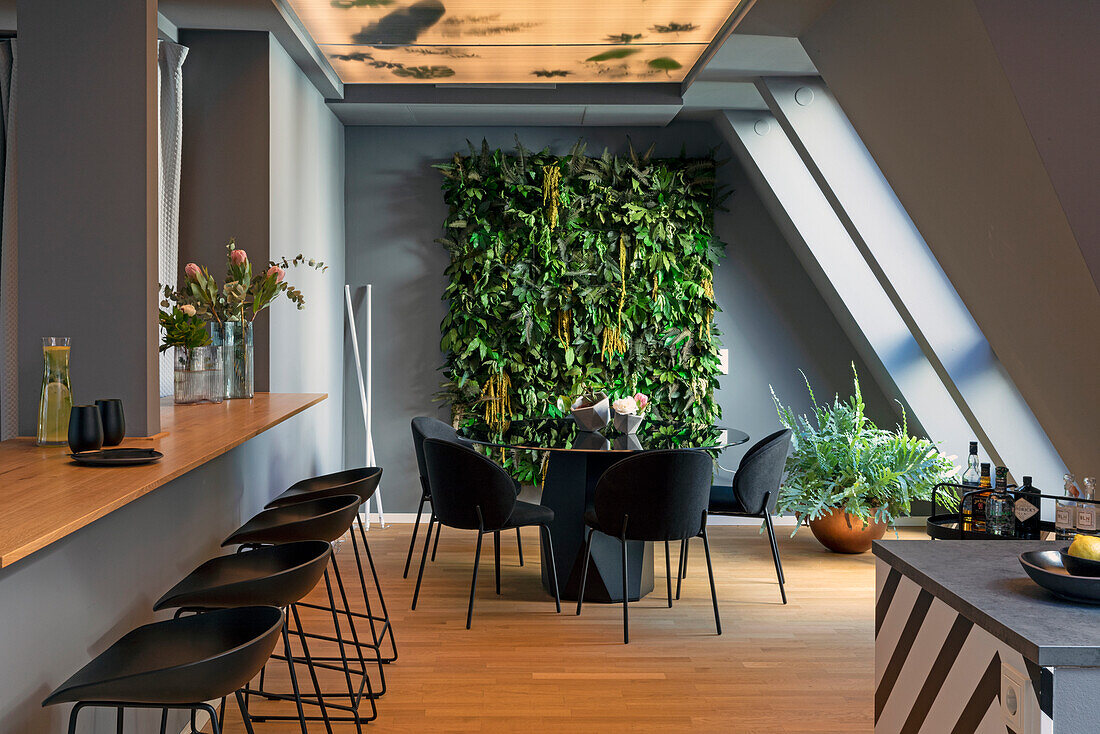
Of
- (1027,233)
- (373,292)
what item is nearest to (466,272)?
(373,292)

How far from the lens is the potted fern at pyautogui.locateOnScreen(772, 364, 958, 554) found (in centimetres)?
480

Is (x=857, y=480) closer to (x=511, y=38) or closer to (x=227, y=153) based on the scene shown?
(x=511, y=38)

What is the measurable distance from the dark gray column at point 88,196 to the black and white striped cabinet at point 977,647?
2146 millimetres

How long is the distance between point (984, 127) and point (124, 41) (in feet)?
8.22

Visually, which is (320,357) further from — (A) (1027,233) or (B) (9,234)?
(A) (1027,233)

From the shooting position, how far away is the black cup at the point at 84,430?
2221mm

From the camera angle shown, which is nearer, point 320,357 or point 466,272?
point 320,357

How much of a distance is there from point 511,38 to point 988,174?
255 centimetres

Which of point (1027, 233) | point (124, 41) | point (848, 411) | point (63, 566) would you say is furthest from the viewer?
point (848, 411)

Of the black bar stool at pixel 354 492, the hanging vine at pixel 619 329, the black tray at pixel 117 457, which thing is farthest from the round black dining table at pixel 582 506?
the black tray at pixel 117 457

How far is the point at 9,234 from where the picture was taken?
144 inches

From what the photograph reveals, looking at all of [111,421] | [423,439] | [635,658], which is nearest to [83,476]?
[111,421]

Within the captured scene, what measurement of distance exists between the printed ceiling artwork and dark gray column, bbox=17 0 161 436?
1467mm

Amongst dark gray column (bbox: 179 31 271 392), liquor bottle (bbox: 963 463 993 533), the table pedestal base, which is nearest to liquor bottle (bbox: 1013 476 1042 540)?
liquor bottle (bbox: 963 463 993 533)
